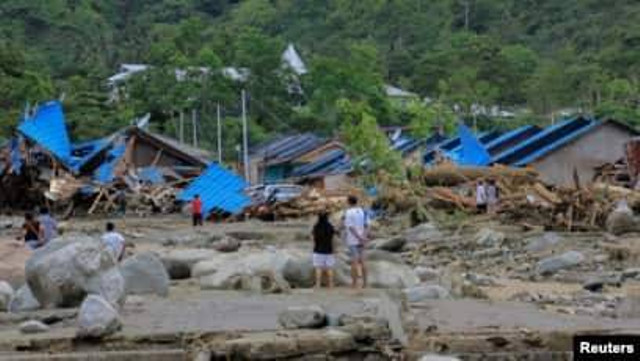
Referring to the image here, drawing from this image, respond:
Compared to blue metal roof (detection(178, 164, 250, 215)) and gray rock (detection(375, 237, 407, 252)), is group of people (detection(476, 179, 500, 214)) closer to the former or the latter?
gray rock (detection(375, 237, 407, 252))

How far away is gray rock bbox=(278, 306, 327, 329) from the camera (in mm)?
12578

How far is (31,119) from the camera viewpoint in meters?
50.7

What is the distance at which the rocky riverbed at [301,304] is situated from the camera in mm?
12117

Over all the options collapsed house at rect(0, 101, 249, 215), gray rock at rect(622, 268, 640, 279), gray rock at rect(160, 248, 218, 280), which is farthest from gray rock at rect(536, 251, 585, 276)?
collapsed house at rect(0, 101, 249, 215)

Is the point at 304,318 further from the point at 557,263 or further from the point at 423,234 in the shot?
the point at 423,234

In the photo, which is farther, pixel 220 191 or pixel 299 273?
pixel 220 191

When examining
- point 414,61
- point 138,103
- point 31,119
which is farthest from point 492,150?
point 414,61

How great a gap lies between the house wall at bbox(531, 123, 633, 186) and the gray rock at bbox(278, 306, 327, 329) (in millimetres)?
32312

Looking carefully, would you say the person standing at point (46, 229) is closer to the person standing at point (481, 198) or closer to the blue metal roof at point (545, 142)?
the person standing at point (481, 198)

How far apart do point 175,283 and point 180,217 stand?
25.5 m

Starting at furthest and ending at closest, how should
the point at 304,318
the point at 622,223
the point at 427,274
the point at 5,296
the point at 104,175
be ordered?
the point at 104,175
the point at 622,223
the point at 427,274
the point at 5,296
the point at 304,318

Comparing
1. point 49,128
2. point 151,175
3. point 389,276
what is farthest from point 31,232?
point 151,175

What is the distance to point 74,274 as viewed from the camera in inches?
577

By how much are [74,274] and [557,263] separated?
10.7 metres
